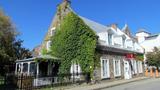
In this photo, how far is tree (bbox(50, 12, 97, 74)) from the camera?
24.2 m

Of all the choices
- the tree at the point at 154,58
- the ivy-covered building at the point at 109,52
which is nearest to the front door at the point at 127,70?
the ivy-covered building at the point at 109,52

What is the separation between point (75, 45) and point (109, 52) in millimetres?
5015

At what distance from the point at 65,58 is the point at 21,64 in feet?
18.6

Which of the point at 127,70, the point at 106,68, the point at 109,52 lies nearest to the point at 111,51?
the point at 109,52

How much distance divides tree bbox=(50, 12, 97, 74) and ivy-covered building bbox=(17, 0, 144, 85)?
2.61ft

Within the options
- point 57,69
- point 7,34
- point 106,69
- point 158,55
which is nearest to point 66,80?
point 57,69

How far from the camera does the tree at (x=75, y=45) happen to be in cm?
2420

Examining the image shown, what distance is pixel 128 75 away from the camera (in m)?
30.9

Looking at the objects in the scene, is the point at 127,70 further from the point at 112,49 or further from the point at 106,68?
the point at 106,68

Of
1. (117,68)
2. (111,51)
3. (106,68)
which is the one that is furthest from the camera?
(117,68)

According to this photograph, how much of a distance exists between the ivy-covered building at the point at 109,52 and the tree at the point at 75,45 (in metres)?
0.80

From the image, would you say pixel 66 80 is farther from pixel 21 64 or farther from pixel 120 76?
pixel 120 76

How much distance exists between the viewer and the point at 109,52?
27781 mm

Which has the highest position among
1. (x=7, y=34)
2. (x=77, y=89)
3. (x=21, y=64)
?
(x=7, y=34)
